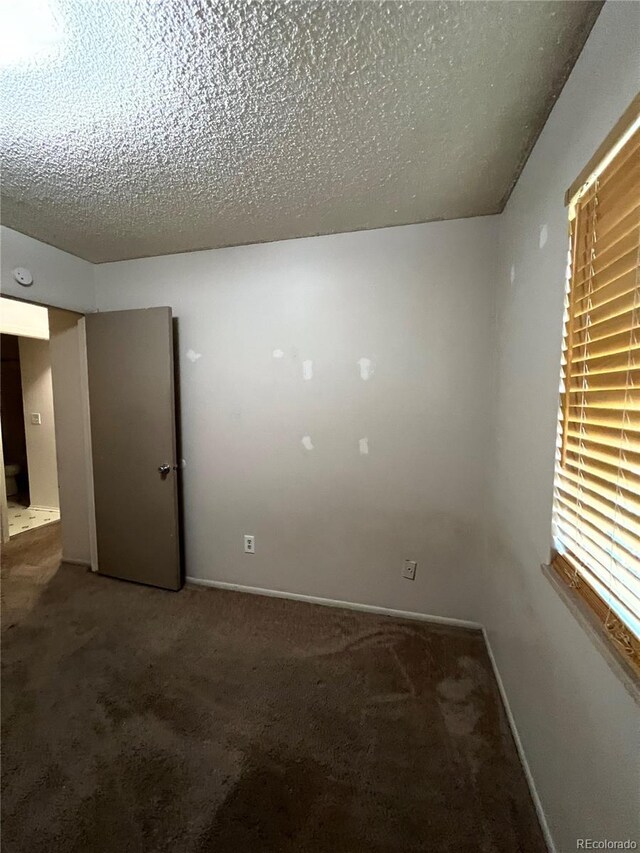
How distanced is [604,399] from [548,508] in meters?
0.43

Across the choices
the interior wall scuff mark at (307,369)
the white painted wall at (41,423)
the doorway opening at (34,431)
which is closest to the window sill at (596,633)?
the interior wall scuff mark at (307,369)

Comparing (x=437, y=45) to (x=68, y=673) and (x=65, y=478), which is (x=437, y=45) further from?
(x=65, y=478)

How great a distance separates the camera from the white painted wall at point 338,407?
184cm

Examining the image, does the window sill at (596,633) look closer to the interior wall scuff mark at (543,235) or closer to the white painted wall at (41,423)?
the interior wall scuff mark at (543,235)

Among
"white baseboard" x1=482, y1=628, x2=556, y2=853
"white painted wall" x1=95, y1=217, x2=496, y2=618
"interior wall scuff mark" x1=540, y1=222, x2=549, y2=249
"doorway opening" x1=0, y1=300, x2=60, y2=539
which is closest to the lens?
"white baseboard" x1=482, y1=628, x2=556, y2=853

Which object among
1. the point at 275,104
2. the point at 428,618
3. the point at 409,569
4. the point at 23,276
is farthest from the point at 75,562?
the point at 275,104

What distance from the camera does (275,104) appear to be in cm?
109

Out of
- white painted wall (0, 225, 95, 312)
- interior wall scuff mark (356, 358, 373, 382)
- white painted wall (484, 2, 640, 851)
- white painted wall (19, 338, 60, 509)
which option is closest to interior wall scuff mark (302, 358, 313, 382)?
interior wall scuff mark (356, 358, 373, 382)

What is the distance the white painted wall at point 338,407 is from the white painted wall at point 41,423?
239cm

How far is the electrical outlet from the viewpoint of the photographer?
1.96 m

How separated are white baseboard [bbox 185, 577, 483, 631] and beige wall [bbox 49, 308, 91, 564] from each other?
3.69 feet

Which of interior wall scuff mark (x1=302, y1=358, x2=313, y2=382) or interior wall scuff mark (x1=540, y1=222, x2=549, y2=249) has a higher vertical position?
interior wall scuff mark (x1=540, y1=222, x2=549, y2=249)

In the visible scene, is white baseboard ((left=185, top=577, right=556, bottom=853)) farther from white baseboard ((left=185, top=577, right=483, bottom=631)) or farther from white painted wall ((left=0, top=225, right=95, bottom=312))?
white painted wall ((left=0, top=225, right=95, bottom=312))

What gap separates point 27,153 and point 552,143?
207 cm
